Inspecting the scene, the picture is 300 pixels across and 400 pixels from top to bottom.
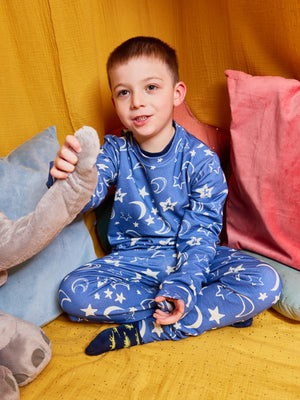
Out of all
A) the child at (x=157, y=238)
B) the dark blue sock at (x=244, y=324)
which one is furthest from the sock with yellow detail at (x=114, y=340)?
the dark blue sock at (x=244, y=324)

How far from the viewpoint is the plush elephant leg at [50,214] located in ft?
2.79

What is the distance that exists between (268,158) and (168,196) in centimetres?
27

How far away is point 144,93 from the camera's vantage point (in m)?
1.05

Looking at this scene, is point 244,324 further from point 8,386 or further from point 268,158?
point 8,386

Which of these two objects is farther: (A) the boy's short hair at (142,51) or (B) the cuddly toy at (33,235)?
(A) the boy's short hair at (142,51)

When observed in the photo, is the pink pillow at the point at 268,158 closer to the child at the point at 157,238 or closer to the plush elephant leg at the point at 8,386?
the child at the point at 157,238

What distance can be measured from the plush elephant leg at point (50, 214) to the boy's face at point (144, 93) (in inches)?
10.2

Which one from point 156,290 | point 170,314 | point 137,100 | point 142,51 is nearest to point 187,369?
point 170,314

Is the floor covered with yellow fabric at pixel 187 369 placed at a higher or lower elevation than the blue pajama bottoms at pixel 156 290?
lower

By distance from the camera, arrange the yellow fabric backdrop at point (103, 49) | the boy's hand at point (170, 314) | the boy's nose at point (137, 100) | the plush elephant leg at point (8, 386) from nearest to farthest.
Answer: the plush elephant leg at point (8, 386), the boy's hand at point (170, 314), the boy's nose at point (137, 100), the yellow fabric backdrop at point (103, 49)

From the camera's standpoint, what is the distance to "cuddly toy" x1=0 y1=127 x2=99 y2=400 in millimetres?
831

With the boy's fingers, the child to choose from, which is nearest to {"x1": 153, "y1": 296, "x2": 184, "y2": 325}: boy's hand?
the child

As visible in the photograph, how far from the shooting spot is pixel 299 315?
101 cm

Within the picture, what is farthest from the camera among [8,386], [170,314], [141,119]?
[141,119]
